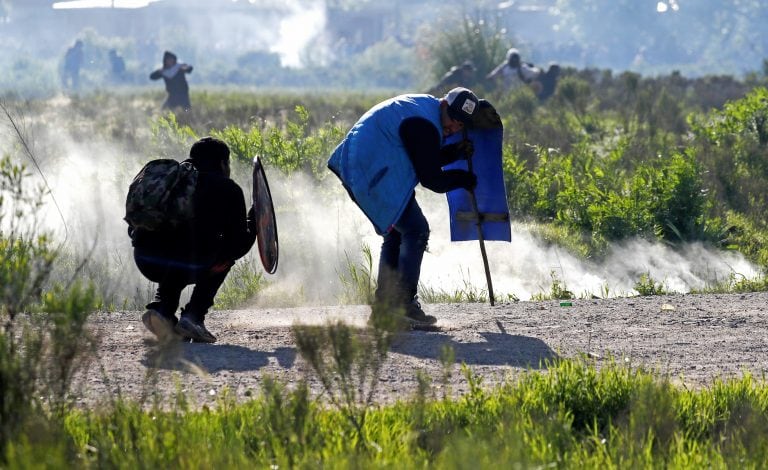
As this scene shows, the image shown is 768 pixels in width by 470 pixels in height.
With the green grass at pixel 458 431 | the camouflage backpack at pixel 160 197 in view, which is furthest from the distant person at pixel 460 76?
the green grass at pixel 458 431

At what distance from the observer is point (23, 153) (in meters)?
16.3

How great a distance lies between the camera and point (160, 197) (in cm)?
702

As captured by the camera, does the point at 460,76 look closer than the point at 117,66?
Yes

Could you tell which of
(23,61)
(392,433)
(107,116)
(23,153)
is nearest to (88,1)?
(23,61)

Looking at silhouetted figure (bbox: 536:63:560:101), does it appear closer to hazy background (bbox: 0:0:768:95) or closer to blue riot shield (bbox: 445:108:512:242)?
blue riot shield (bbox: 445:108:512:242)

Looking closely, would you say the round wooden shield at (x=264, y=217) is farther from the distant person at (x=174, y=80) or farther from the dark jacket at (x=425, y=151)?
the distant person at (x=174, y=80)

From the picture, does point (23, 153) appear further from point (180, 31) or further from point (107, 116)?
point (180, 31)

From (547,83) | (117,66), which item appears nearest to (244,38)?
(117,66)

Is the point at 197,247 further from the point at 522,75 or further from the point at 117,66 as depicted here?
the point at 117,66

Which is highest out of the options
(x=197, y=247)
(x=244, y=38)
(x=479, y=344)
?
(x=244, y=38)

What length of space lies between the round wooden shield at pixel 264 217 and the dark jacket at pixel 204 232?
0.44ft

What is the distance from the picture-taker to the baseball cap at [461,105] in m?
7.66

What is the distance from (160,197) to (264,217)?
82cm

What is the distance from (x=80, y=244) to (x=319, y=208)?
2360 millimetres
